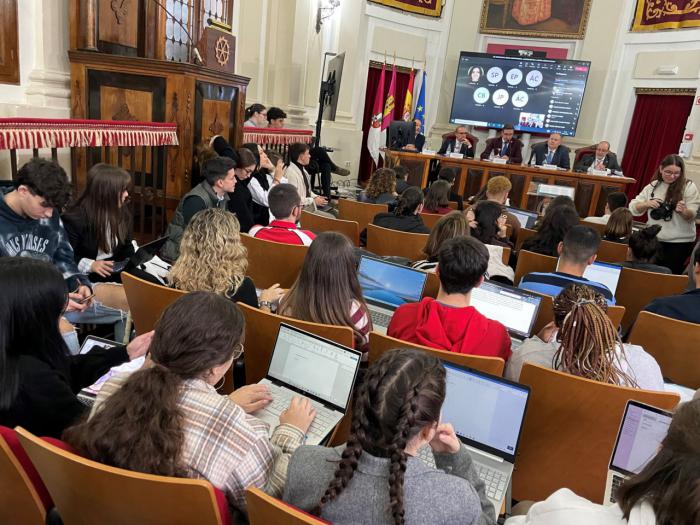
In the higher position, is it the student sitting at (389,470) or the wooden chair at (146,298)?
the student sitting at (389,470)

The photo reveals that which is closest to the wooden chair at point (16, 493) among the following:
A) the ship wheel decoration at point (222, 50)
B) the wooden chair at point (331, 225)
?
the wooden chair at point (331, 225)

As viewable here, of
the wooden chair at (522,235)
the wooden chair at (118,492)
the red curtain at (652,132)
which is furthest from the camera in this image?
the red curtain at (652,132)

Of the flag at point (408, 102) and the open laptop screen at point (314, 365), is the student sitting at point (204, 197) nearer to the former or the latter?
the open laptop screen at point (314, 365)

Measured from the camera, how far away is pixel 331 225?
3.96 metres

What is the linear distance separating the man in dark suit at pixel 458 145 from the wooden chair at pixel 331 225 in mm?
4644

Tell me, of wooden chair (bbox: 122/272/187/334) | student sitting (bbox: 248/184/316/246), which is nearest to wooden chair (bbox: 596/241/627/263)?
student sitting (bbox: 248/184/316/246)

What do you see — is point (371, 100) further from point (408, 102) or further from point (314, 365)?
point (314, 365)

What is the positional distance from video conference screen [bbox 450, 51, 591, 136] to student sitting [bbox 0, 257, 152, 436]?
10.1 meters

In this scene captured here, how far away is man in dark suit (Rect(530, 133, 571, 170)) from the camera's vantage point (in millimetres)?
7902

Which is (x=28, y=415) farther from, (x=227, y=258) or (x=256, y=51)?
(x=256, y=51)

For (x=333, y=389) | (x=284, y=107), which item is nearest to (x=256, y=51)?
(x=284, y=107)

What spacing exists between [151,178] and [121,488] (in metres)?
4.18

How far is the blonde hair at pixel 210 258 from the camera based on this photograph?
209 cm

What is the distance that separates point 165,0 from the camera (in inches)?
213
